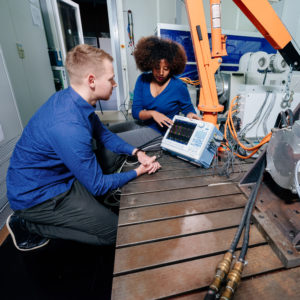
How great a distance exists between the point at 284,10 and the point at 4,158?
4.87 metres

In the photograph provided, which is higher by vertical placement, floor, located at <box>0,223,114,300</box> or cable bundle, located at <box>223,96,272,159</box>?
cable bundle, located at <box>223,96,272,159</box>

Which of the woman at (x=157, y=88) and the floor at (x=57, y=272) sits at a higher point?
the woman at (x=157, y=88)

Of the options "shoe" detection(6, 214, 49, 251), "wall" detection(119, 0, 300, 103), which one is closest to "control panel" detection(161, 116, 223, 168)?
"shoe" detection(6, 214, 49, 251)

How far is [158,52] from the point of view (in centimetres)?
162

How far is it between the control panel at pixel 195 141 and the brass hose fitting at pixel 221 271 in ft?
2.02

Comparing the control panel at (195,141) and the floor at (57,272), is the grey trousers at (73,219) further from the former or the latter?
the control panel at (195,141)

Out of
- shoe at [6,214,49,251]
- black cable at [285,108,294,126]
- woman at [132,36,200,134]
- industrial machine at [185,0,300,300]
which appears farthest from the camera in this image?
woman at [132,36,200,134]

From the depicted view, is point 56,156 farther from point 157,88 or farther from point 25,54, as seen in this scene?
point 25,54

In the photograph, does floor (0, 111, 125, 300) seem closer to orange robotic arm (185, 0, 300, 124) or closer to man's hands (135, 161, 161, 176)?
man's hands (135, 161, 161, 176)

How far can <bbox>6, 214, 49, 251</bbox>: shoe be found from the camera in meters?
1.11

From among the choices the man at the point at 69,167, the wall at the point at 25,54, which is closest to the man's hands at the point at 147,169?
the man at the point at 69,167

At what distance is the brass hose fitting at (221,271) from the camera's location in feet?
1.61

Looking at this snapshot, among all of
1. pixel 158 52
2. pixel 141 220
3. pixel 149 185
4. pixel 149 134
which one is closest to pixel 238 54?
pixel 158 52

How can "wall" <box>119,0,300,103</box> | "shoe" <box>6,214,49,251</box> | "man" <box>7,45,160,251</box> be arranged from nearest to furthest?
"man" <box>7,45,160,251</box> < "shoe" <box>6,214,49,251</box> < "wall" <box>119,0,300,103</box>
